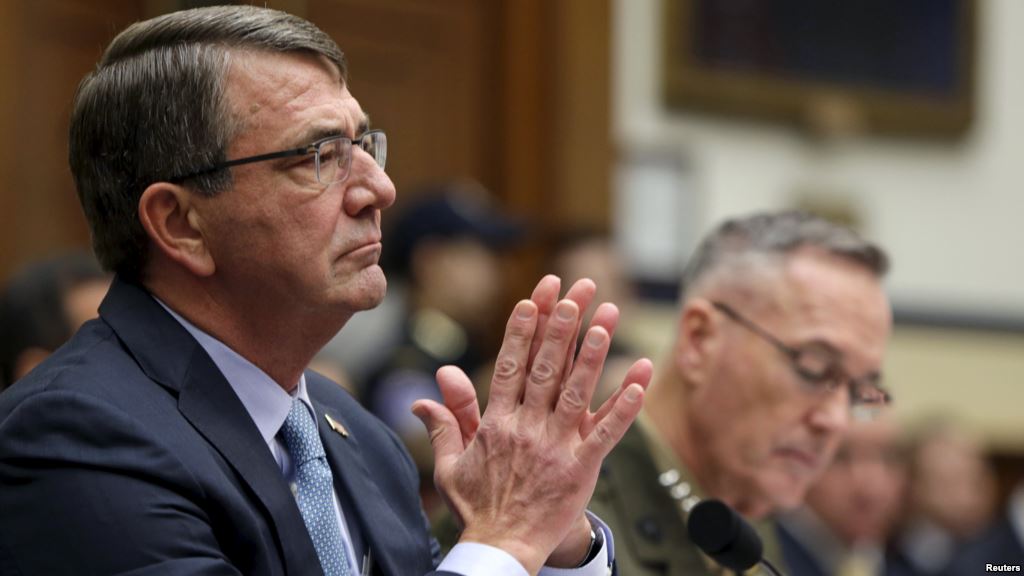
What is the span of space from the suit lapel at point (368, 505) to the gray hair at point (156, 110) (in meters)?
0.38

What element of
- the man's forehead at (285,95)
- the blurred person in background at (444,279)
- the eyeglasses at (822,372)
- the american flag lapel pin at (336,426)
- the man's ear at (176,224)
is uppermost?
the man's forehead at (285,95)

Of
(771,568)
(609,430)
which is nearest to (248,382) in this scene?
(609,430)

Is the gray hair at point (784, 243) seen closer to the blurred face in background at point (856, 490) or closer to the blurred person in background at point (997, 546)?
the blurred face in background at point (856, 490)

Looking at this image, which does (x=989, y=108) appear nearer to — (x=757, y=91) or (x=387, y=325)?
(x=757, y=91)

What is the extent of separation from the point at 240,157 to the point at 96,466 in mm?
500

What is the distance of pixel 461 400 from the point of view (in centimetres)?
234

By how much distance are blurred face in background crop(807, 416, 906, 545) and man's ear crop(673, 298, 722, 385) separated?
8.65ft

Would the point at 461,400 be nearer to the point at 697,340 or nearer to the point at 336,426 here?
the point at 336,426

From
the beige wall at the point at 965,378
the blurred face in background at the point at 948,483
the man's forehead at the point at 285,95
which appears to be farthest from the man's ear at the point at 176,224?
the beige wall at the point at 965,378

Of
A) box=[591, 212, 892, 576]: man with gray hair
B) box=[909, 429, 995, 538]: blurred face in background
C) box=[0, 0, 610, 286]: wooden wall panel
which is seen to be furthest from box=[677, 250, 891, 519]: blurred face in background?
box=[909, 429, 995, 538]: blurred face in background

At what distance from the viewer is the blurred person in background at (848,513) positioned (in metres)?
5.88

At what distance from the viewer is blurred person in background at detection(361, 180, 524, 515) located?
4.81 metres

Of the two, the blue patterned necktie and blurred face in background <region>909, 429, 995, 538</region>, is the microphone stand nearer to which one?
the blue patterned necktie

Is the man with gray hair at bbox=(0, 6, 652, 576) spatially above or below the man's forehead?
below
